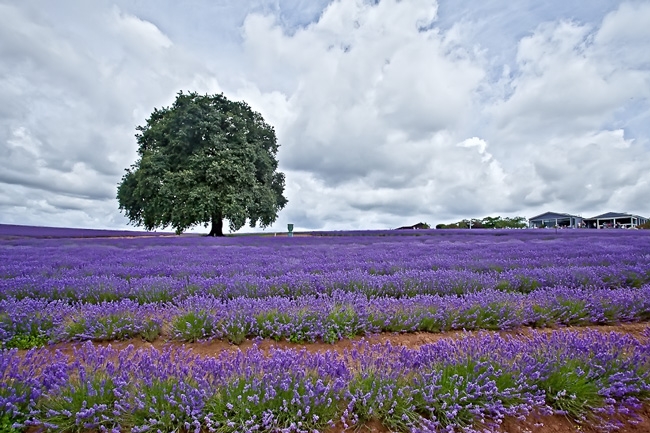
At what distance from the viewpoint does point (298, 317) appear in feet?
10.7

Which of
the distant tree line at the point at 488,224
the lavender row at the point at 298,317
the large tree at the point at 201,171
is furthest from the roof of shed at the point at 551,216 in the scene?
the lavender row at the point at 298,317

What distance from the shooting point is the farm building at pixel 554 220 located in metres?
49.1

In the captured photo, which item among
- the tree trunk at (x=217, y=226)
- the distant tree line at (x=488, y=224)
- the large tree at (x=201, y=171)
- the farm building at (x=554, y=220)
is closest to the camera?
the large tree at (x=201, y=171)

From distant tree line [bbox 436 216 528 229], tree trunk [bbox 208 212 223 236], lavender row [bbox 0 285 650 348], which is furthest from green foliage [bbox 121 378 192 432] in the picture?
distant tree line [bbox 436 216 528 229]

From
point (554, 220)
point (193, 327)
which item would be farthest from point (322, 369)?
point (554, 220)

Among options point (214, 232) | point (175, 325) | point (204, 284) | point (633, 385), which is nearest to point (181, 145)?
point (214, 232)

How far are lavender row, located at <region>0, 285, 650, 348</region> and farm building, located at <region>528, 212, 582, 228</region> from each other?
53088 millimetres

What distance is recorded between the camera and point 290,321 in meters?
3.23

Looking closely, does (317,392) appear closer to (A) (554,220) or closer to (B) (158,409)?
(B) (158,409)

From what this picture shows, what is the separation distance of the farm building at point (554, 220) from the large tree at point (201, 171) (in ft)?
152

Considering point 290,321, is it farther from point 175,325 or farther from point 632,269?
point 632,269

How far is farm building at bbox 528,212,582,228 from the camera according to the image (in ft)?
161

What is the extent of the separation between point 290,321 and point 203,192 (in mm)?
14621

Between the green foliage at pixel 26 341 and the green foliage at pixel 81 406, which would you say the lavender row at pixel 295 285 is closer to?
the green foliage at pixel 26 341
